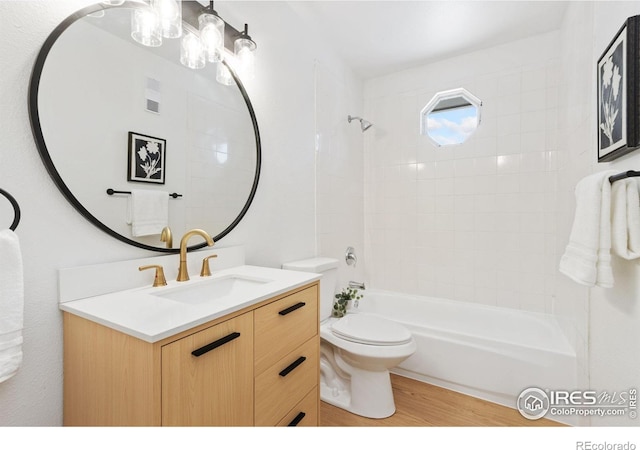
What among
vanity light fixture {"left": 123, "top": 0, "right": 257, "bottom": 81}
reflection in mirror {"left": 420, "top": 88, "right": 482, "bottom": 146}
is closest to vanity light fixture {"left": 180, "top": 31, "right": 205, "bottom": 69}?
vanity light fixture {"left": 123, "top": 0, "right": 257, "bottom": 81}

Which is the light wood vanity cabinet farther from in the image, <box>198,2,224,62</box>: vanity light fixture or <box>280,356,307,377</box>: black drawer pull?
<box>198,2,224,62</box>: vanity light fixture

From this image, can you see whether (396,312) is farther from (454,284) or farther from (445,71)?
(445,71)

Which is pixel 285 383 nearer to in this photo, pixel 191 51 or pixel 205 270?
pixel 205 270

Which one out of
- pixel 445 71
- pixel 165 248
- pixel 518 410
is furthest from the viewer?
pixel 445 71

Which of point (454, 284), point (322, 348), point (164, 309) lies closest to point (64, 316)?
point (164, 309)

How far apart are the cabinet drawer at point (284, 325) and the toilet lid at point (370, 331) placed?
1.46 feet

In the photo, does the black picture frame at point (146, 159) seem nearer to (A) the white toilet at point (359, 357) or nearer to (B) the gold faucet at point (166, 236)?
(B) the gold faucet at point (166, 236)

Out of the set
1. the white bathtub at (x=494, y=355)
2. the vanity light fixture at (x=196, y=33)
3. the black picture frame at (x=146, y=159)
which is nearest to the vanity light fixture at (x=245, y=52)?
the vanity light fixture at (x=196, y=33)

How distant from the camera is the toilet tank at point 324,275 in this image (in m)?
1.83

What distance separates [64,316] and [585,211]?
5.50 ft

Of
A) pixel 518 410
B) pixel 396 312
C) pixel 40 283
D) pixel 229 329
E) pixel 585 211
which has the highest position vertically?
pixel 585 211

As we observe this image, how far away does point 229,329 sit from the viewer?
34.0 inches

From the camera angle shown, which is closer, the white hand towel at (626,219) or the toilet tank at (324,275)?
the white hand towel at (626,219)

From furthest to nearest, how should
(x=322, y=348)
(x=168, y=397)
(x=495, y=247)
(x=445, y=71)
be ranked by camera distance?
1. (x=445, y=71)
2. (x=495, y=247)
3. (x=322, y=348)
4. (x=168, y=397)
